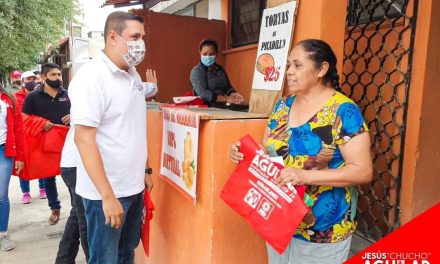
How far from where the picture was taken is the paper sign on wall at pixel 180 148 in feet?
7.41

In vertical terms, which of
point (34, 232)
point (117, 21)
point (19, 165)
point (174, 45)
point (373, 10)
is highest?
point (373, 10)

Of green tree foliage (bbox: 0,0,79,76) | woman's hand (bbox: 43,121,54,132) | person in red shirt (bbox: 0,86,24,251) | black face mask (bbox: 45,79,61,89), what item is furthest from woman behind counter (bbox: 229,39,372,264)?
green tree foliage (bbox: 0,0,79,76)

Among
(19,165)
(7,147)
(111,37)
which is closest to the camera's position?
(111,37)

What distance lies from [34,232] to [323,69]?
158 inches

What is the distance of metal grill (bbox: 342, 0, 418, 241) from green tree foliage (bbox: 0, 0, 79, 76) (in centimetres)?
1320

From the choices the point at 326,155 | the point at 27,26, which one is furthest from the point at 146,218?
the point at 27,26

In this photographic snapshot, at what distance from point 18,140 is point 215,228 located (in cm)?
273

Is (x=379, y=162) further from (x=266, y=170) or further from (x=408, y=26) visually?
(x=266, y=170)

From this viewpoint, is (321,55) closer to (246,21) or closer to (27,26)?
(246,21)

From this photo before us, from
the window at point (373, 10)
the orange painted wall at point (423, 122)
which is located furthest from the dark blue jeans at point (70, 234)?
the window at point (373, 10)

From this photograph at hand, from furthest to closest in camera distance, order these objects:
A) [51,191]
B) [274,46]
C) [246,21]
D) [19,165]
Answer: [246,21] < [51,191] < [19,165] < [274,46]

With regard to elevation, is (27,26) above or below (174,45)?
above

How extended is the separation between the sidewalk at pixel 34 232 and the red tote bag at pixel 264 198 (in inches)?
97.8

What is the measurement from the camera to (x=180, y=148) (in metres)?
2.46
